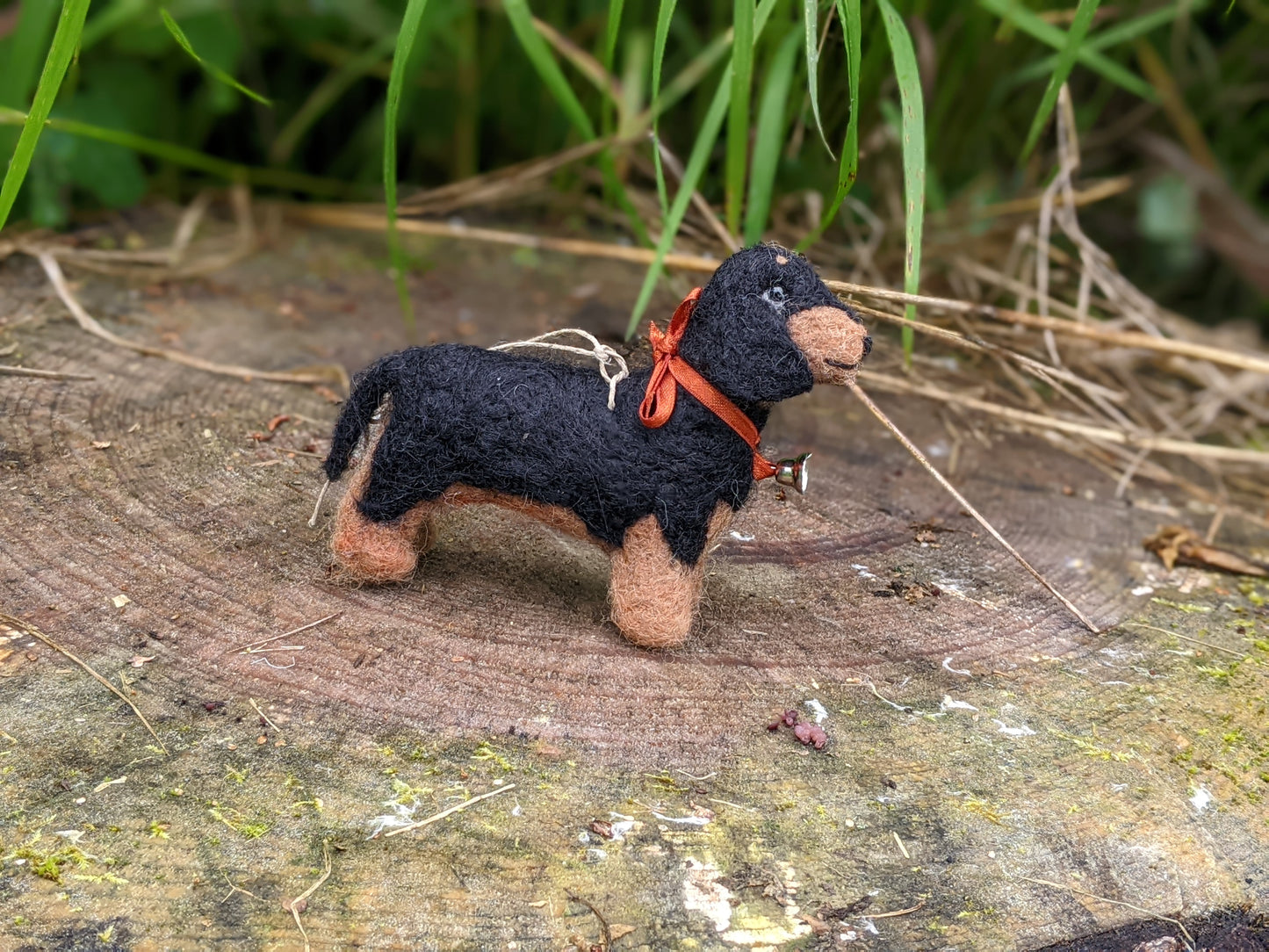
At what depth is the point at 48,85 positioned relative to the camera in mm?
1203

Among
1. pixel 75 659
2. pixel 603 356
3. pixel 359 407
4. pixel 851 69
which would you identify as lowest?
pixel 75 659

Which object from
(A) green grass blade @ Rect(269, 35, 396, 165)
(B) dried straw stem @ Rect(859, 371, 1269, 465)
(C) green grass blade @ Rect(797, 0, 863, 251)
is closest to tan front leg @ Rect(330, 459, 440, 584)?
(C) green grass blade @ Rect(797, 0, 863, 251)

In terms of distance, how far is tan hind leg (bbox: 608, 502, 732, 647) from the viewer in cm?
122

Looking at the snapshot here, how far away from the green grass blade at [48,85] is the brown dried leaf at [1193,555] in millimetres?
1520

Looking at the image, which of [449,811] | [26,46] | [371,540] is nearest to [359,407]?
[371,540]

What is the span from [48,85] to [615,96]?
46.4 inches

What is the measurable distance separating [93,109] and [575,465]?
5.19 ft

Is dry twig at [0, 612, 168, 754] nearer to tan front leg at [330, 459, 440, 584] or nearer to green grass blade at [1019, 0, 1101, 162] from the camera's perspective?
tan front leg at [330, 459, 440, 584]

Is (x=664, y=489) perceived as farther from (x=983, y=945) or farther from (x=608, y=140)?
(x=608, y=140)

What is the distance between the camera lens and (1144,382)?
7.68 ft

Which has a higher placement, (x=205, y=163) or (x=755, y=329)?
(x=755, y=329)

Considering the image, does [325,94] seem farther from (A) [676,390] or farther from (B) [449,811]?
(B) [449,811]

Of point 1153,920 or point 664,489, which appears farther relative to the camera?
point 664,489

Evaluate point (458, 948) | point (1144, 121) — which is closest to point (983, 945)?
point (458, 948)
